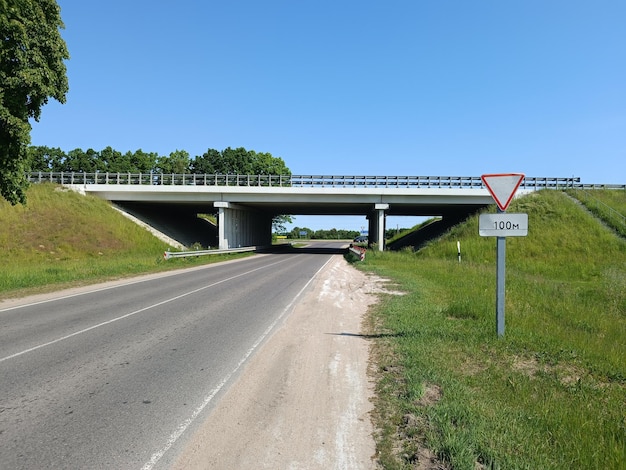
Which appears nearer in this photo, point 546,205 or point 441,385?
point 441,385

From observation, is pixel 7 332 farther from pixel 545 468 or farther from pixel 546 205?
pixel 546 205

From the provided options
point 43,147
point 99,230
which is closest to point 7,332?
point 99,230

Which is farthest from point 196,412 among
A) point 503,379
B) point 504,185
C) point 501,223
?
point 504,185

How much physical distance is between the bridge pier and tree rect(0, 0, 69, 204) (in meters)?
21.4

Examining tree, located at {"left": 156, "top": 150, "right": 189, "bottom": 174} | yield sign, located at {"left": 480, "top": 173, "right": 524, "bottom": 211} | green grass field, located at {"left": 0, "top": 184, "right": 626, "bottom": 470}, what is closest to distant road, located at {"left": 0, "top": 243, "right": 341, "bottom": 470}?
green grass field, located at {"left": 0, "top": 184, "right": 626, "bottom": 470}

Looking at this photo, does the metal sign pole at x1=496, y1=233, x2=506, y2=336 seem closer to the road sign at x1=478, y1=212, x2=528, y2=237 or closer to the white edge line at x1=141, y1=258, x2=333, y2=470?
the road sign at x1=478, y1=212, x2=528, y2=237

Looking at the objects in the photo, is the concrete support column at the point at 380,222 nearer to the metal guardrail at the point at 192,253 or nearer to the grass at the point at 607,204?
the metal guardrail at the point at 192,253

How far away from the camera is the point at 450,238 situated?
3756 centimetres

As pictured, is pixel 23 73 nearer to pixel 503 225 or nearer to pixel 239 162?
pixel 503 225

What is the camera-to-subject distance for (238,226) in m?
45.6

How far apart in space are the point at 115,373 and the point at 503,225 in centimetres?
681

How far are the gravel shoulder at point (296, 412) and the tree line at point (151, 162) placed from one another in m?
80.1

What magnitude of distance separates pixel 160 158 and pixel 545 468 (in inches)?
4136

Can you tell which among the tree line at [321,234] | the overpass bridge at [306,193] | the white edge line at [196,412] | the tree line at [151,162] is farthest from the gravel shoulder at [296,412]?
the tree line at [321,234]
